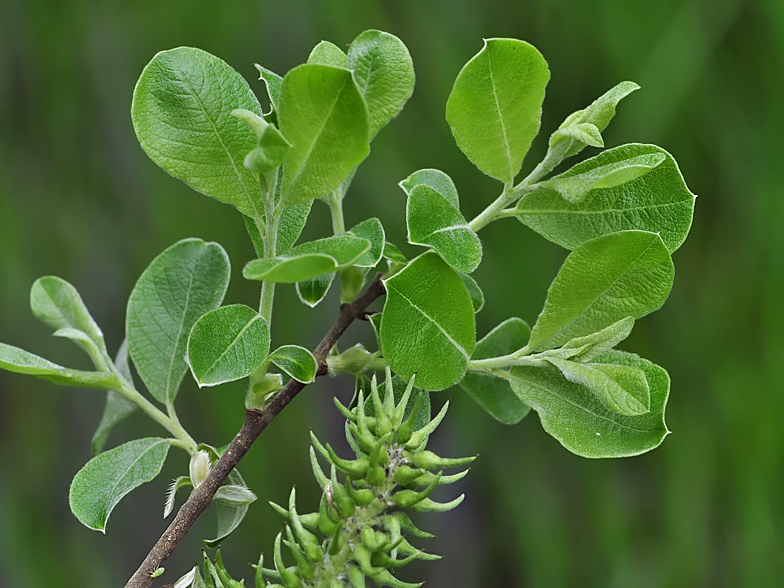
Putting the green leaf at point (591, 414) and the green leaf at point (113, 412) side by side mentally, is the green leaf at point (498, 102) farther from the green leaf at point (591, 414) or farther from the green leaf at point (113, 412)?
the green leaf at point (113, 412)

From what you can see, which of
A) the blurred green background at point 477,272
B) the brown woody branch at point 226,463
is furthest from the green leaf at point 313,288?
the blurred green background at point 477,272

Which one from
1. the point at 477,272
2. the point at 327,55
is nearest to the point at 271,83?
the point at 327,55

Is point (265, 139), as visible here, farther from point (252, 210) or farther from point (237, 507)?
point (237, 507)

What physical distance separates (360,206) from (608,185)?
870 mm

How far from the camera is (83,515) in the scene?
0.33 meters

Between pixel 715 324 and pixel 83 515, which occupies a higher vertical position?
pixel 715 324

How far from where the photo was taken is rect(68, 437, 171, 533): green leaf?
0.34m

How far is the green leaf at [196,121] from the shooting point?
31cm

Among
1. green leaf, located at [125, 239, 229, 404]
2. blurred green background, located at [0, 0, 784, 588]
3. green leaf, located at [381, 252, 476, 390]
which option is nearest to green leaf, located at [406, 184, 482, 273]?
green leaf, located at [381, 252, 476, 390]

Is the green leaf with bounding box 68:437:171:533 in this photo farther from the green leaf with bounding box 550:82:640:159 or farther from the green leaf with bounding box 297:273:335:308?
the green leaf with bounding box 550:82:640:159

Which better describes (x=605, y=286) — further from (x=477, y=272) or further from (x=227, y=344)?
(x=477, y=272)

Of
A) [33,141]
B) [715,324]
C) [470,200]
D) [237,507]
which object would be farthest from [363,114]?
[33,141]

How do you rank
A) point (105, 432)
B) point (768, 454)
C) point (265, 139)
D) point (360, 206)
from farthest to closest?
point (360, 206) < point (768, 454) < point (105, 432) < point (265, 139)

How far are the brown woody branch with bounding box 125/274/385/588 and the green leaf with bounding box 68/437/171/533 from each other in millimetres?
38
